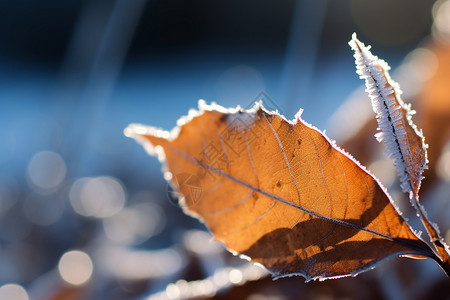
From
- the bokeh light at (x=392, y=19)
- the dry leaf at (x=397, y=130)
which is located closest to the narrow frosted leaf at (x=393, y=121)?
the dry leaf at (x=397, y=130)

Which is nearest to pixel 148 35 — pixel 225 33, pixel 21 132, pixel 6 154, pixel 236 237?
pixel 225 33

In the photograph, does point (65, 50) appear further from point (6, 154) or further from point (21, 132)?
point (6, 154)

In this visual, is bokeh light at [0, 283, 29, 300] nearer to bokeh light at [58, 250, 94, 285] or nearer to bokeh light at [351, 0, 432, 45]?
bokeh light at [58, 250, 94, 285]

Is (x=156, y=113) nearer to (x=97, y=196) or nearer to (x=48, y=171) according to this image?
(x=97, y=196)

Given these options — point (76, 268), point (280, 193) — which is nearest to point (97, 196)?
point (76, 268)

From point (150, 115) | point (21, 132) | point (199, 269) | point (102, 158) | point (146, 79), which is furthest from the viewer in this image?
point (146, 79)

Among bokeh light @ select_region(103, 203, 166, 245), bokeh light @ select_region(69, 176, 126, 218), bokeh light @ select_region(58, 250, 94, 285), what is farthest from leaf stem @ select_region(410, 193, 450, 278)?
bokeh light @ select_region(69, 176, 126, 218)

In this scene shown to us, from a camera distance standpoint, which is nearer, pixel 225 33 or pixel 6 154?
pixel 6 154

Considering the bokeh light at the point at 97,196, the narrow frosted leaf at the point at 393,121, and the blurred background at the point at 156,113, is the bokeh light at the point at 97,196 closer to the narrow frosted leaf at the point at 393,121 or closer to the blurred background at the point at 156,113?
the blurred background at the point at 156,113
